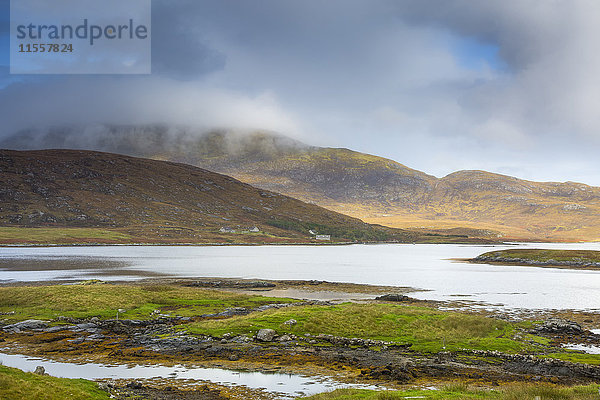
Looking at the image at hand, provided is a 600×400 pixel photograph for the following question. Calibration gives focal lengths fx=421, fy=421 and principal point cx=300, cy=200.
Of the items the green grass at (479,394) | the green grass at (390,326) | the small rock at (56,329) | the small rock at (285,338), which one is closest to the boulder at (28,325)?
the small rock at (56,329)

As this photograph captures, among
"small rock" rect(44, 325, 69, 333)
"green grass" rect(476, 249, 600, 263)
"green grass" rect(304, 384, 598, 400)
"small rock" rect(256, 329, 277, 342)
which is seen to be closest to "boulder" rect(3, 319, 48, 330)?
"small rock" rect(44, 325, 69, 333)

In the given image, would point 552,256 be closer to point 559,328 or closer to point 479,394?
point 559,328

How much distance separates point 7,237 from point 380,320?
19683 centimetres

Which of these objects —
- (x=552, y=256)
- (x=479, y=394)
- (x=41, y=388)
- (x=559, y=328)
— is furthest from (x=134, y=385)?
(x=552, y=256)

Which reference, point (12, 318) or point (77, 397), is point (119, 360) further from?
point (12, 318)

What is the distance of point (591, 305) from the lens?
185 ft

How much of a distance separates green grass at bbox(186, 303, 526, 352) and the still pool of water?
9516 millimetres

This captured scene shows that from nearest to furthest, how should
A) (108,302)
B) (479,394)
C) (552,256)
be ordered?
(479,394), (108,302), (552,256)

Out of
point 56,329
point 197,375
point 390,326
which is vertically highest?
point 56,329

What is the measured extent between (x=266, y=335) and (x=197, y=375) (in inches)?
378

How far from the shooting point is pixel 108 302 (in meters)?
48.0

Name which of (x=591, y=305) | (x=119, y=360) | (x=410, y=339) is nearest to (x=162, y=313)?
(x=119, y=360)

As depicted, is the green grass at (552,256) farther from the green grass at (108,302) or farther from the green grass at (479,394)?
the green grass at (479,394)

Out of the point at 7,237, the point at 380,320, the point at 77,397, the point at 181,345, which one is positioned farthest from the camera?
Result: the point at 7,237
